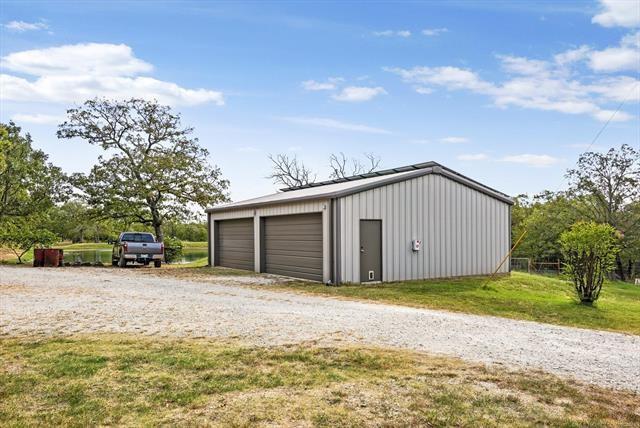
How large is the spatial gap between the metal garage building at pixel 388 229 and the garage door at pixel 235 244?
490 millimetres

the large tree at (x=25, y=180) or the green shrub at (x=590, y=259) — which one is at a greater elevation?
the large tree at (x=25, y=180)

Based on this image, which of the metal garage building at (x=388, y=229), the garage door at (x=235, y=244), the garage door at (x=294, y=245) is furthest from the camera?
the garage door at (x=235, y=244)

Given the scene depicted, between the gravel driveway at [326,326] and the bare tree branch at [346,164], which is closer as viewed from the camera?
the gravel driveway at [326,326]

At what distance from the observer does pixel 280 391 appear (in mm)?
4160

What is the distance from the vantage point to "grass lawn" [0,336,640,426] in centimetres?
363

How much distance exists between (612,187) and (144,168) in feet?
93.4

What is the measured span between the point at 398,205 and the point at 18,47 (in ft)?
40.3

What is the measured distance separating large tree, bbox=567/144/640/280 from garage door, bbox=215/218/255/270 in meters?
23.7

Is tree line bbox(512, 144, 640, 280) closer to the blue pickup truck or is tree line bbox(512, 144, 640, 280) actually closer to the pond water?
the blue pickup truck

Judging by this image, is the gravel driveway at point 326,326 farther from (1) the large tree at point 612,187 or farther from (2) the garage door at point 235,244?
(1) the large tree at point 612,187

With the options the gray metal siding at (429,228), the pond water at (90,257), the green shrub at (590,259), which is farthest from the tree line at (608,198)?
the pond water at (90,257)

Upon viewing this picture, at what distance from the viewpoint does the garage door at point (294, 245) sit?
14.5 m

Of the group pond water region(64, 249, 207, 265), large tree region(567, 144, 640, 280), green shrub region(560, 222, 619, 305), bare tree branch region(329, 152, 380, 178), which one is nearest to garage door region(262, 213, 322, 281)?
green shrub region(560, 222, 619, 305)

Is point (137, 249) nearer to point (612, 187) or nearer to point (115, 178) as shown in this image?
point (115, 178)
